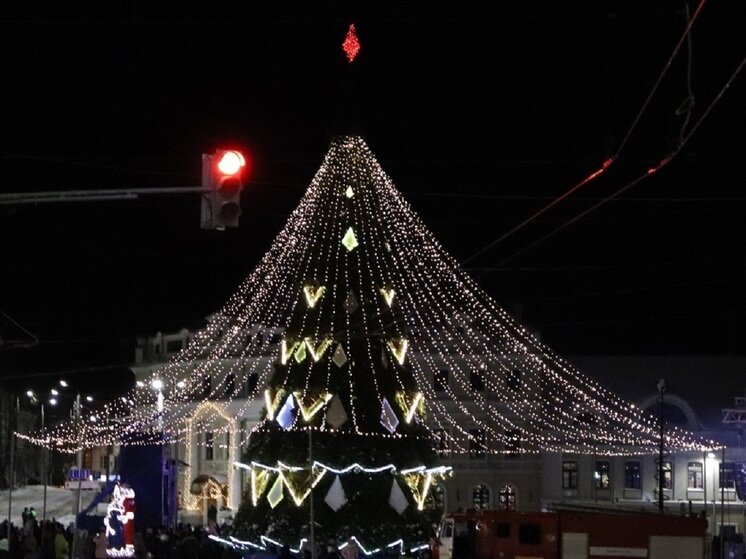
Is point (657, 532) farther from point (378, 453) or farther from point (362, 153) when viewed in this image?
point (362, 153)

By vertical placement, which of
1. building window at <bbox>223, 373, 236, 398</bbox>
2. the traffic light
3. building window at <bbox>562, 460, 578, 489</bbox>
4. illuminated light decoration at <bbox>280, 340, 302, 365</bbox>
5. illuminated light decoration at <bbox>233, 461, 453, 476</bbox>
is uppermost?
the traffic light

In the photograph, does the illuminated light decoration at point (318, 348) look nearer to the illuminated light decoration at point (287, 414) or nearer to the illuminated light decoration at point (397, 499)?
the illuminated light decoration at point (287, 414)

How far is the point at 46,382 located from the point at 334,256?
55576mm

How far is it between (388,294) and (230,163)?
778 inches

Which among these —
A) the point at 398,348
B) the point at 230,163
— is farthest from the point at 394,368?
the point at 230,163

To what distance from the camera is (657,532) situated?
34.8m

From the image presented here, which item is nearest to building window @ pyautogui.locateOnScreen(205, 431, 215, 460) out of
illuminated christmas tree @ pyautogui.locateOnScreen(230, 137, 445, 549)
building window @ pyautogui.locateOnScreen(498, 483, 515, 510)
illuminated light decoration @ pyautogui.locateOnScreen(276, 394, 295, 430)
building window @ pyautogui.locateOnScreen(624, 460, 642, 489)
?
building window @ pyautogui.locateOnScreen(498, 483, 515, 510)

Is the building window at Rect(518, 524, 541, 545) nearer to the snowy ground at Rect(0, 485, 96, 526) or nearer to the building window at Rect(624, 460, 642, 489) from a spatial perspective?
the snowy ground at Rect(0, 485, 96, 526)

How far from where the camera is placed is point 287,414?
110 feet

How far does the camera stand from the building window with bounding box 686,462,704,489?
67.9 meters

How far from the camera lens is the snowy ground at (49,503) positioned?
5426 centimetres

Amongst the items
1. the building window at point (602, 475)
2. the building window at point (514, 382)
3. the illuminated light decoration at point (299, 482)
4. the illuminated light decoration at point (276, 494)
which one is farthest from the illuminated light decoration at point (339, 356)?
the building window at point (602, 475)

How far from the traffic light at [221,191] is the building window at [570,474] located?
2270 inches

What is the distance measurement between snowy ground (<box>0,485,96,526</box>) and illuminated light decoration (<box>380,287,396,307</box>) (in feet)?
69.5
